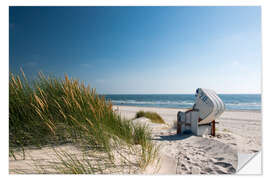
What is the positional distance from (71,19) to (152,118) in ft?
14.2

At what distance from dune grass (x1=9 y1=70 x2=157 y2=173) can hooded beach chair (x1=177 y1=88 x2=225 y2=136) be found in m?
1.50

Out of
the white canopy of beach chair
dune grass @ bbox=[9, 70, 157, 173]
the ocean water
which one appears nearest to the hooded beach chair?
the white canopy of beach chair

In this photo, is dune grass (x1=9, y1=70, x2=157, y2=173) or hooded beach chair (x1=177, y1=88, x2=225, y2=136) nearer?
dune grass (x1=9, y1=70, x2=157, y2=173)

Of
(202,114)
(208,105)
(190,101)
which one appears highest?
(208,105)

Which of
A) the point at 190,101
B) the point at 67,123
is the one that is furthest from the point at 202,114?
the point at 190,101

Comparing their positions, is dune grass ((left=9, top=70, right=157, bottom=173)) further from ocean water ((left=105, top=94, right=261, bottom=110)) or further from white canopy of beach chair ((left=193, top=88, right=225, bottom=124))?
white canopy of beach chair ((left=193, top=88, right=225, bottom=124))

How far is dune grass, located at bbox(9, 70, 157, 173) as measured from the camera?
1876mm

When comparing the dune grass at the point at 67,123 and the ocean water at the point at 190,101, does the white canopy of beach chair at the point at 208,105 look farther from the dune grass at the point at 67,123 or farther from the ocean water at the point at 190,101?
the dune grass at the point at 67,123

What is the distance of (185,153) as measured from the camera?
2.28 meters

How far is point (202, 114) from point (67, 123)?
243cm

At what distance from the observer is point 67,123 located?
1.99 meters

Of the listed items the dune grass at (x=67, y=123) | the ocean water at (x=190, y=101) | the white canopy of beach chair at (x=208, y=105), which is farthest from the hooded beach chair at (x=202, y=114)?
the dune grass at (x=67, y=123)

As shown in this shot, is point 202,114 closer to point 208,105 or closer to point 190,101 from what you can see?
point 208,105
